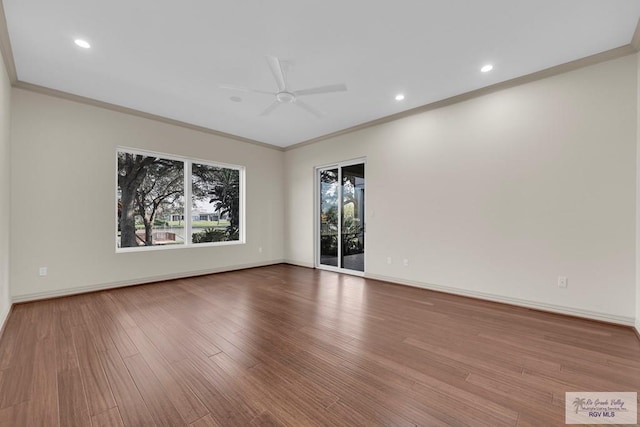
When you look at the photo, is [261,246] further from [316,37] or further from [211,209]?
[316,37]

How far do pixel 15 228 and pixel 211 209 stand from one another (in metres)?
2.72

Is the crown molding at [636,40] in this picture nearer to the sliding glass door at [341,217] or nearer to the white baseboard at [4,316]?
the sliding glass door at [341,217]

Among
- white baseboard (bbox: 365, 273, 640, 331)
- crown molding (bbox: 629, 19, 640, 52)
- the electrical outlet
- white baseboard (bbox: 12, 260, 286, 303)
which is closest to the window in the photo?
white baseboard (bbox: 12, 260, 286, 303)

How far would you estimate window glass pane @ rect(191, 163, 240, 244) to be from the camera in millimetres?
5332

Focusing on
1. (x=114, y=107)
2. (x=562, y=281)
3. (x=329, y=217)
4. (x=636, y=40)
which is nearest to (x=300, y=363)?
(x=562, y=281)

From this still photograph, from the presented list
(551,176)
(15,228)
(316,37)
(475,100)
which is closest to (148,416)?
(316,37)

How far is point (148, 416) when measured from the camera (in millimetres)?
1536

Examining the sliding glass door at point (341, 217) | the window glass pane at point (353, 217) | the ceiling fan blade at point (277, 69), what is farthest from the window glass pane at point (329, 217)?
the ceiling fan blade at point (277, 69)

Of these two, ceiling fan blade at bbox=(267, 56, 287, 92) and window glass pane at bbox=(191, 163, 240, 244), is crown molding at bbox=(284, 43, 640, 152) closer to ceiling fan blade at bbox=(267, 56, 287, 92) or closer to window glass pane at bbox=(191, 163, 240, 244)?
ceiling fan blade at bbox=(267, 56, 287, 92)

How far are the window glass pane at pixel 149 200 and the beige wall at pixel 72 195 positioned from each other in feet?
0.80

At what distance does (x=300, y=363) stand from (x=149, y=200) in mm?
4153

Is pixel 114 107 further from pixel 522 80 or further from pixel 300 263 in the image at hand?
pixel 522 80

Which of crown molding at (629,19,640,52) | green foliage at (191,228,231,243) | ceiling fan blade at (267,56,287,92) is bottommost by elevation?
green foliage at (191,228,231,243)

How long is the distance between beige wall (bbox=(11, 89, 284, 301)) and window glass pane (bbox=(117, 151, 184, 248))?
0.24m
